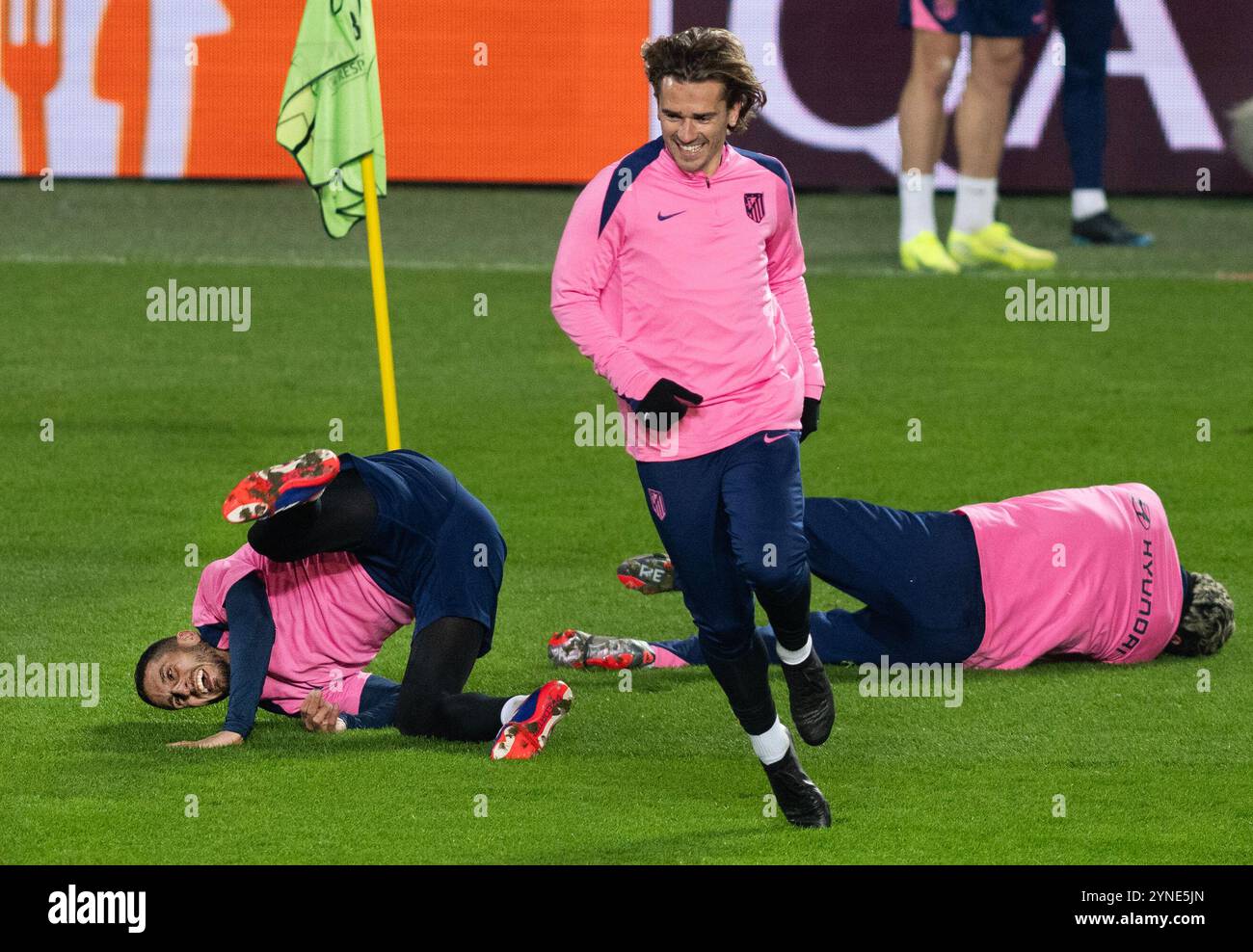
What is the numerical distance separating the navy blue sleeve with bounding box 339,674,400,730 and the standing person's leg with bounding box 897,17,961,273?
7.45 meters

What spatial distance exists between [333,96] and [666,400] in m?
3.34

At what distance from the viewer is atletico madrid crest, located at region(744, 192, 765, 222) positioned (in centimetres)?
485

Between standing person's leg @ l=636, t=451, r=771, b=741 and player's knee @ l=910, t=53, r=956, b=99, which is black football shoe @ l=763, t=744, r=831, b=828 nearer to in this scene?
standing person's leg @ l=636, t=451, r=771, b=741

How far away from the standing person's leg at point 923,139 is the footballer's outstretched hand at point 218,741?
7.83 meters

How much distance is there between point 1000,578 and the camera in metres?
5.95

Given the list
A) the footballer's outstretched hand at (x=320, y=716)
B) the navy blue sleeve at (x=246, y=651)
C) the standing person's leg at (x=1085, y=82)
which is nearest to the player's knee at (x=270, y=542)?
the navy blue sleeve at (x=246, y=651)

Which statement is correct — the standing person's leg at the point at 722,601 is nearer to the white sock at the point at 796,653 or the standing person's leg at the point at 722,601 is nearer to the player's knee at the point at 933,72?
the white sock at the point at 796,653

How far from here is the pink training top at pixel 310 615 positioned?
571 centimetres

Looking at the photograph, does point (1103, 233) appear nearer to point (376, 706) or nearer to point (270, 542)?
point (376, 706)

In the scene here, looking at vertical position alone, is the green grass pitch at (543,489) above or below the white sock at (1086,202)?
below

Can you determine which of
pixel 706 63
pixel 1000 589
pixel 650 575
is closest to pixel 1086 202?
pixel 650 575

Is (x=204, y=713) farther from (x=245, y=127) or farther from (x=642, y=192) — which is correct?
(x=245, y=127)

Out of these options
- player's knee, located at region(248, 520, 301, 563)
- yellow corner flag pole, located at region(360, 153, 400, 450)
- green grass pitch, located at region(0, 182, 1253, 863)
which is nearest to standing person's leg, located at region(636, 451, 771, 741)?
green grass pitch, located at region(0, 182, 1253, 863)

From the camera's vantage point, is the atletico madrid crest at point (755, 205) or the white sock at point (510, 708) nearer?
the atletico madrid crest at point (755, 205)
